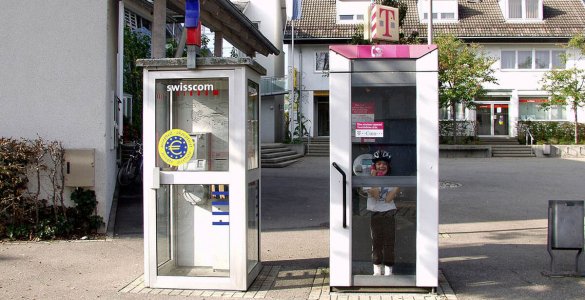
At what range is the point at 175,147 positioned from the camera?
6.02m

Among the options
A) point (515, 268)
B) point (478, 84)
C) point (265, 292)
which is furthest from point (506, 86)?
point (265, 292)

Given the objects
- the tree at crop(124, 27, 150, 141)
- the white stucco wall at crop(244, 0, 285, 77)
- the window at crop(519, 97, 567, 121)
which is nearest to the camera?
the tree at crop(124, 27, 150, 141)

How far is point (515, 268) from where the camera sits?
7.01 metres

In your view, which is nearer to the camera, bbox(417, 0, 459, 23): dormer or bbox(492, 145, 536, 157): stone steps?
bbox(492, 145, 536, 157): stone steps

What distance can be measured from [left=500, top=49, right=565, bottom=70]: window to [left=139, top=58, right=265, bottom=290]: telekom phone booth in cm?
2850

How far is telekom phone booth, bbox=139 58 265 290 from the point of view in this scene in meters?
5.98

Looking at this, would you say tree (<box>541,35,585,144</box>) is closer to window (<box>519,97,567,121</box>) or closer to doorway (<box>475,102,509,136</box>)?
window (<box>519,97,567,121</box>)

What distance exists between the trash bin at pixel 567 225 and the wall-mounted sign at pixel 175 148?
13.5 feet

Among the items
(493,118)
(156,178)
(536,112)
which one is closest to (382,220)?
(156,178)

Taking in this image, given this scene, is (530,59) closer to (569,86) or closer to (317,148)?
(569,86)

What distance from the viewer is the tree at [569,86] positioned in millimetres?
27594

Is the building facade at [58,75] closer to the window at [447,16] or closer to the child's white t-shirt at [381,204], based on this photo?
the child's white t-shirt at [381,204]

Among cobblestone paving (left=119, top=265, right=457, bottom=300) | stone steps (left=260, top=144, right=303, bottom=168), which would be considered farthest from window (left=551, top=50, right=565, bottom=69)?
cobblestone paving (left=119, top=265, right=457, bottom=300)

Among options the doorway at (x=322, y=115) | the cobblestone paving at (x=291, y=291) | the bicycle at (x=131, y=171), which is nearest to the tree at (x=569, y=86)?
the doorway at (x=322, y=115)
